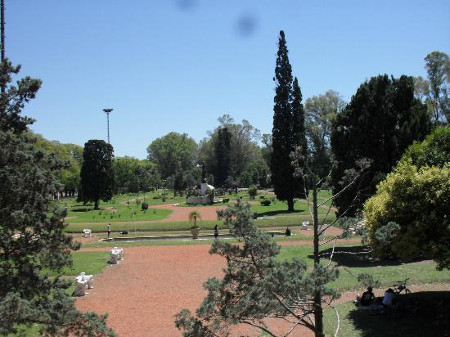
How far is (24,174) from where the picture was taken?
1008 centimetres

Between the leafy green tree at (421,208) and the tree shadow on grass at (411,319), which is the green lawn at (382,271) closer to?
the tree shadow on grass at (411,319)

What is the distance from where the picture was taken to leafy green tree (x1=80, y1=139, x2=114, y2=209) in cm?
6450

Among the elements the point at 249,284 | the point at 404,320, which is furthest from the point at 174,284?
the point at 249,284

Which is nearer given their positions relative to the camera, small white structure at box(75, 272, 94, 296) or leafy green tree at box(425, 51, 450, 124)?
small white structure at box(75, 272, 94, 296)

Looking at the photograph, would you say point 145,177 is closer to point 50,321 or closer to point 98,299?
point 98,299

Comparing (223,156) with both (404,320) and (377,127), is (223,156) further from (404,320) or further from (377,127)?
(404,320)

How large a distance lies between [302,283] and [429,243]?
670 centimetres

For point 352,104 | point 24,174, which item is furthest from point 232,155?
point 24,174

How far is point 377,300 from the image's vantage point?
14375 millimetres

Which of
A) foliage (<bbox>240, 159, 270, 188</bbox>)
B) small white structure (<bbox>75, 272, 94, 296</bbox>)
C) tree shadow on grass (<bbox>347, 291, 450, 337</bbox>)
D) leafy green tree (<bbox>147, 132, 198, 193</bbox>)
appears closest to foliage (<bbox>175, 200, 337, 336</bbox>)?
tree shadow on grass (<bbox>347, 291, 450, 337</bbox>)

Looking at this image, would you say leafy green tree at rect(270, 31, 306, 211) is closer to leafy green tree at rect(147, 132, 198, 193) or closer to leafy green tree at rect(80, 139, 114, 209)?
leafy green tree at rect(80, 139, 114, 209)

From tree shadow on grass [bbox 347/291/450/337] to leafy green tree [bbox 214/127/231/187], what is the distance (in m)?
89.3

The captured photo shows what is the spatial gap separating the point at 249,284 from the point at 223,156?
9639 centimetres

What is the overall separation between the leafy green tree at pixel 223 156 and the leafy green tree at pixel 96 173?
40802 millimetres
